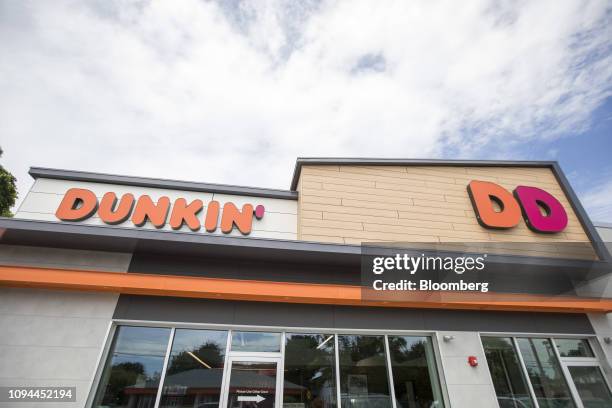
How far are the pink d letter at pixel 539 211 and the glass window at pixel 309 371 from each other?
20.7ft

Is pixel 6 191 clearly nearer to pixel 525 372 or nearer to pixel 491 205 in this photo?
pixel 491 205

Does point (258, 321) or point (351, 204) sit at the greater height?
point (351, 204)

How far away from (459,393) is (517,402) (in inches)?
51.2

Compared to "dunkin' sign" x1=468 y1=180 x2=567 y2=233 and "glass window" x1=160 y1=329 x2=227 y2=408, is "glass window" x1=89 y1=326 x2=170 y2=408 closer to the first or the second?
"glass window" x1=160 y1=329 x2=227 y2=408

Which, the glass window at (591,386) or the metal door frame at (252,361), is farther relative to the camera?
the glass window at (591,386)

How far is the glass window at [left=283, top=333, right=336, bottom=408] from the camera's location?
539 cm

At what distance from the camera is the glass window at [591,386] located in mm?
6104

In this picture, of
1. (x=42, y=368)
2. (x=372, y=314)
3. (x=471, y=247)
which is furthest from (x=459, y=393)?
(x=42, y=368)

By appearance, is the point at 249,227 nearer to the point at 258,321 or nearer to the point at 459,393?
the point at 258,321

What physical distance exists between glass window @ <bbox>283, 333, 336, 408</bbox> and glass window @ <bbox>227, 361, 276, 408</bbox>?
0.92 ft

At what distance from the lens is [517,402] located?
230 inches

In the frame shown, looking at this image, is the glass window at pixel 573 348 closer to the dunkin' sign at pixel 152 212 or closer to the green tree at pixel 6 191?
the dunkin' sign at pixel 152 212

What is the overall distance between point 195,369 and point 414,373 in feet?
14.1

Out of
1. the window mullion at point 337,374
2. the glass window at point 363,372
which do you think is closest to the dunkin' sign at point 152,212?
the window mullion at point 337,374
